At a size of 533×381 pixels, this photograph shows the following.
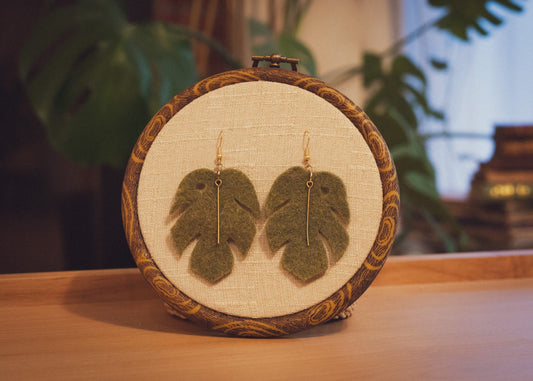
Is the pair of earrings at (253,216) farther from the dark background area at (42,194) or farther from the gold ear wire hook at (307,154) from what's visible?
the dark background area at (42,194)

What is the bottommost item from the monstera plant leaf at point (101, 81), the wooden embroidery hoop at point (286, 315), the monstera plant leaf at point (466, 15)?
the wooden embroidery hoop at point (286, 315)

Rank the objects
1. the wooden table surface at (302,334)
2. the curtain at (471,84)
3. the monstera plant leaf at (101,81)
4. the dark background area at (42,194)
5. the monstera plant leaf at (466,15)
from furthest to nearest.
→ the curtain at (471,84) → the monstera plant leaf at (466,15) → the dark background area at (42,194) → the monstera plant leaf at (101,81) → the wooden table surface at (302,334)

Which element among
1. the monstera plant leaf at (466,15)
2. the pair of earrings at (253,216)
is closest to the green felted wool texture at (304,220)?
the pair of earrings at (253,216)

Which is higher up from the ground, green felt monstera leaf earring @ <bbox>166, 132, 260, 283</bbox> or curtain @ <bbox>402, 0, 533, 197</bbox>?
curtain @ <bbox>402, 0, 533, 197</bbox>

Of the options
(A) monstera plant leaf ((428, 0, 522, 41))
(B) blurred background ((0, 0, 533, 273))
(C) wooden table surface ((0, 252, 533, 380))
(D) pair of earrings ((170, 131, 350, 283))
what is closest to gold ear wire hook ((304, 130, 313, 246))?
(D) pair of earrings ((170, 131, 350, 283))

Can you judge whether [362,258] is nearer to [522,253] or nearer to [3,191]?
[522,253]

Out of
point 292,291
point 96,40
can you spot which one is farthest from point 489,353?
point 96,40

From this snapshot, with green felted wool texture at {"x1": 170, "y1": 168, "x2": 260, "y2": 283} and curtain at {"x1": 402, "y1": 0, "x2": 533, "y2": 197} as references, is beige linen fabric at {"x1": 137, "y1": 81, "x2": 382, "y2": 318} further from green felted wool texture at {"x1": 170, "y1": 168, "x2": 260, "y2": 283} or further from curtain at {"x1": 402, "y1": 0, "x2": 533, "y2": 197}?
curtain at {"x1": 402, "y1": 0, "x2": 533, "y2": 197}
